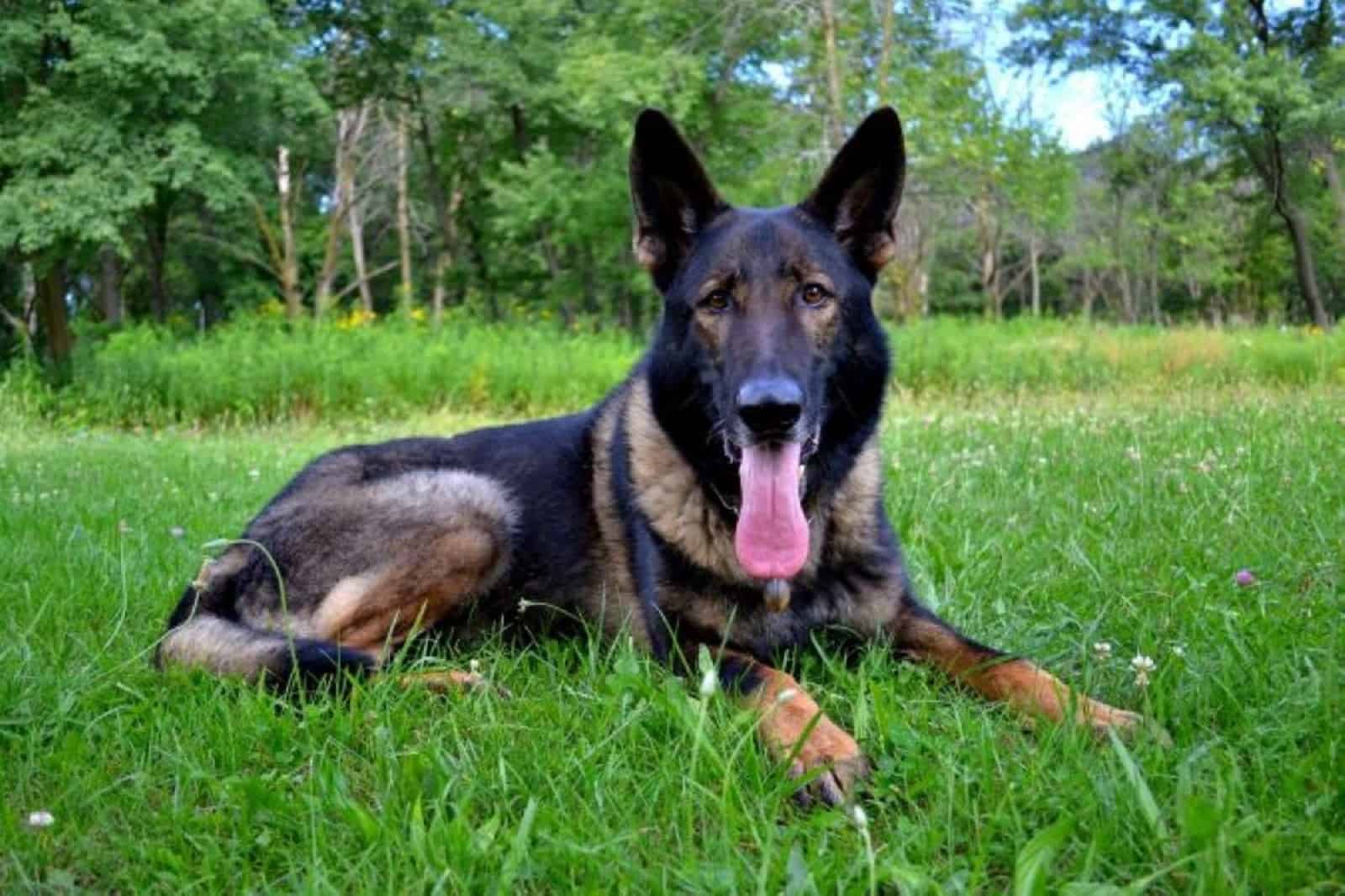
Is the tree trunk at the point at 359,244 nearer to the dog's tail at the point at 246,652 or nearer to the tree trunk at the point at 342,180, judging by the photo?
the tree trunk at the point at 342,180

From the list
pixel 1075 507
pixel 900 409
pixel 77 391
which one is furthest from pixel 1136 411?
pixel 77 391

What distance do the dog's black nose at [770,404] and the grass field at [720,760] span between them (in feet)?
1.91

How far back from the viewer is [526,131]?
925 inches

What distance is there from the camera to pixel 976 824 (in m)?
1.77

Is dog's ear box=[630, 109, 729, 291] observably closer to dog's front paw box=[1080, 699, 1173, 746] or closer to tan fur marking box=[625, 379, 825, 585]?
tan fur marking box=[625, 379, 825, 585]

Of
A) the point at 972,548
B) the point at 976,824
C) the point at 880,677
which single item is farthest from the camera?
the point at 972,548

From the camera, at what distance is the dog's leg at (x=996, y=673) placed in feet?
7.27

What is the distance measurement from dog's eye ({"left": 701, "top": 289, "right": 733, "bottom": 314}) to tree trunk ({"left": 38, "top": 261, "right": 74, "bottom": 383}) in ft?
44.8

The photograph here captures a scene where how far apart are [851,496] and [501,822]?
1.51 m

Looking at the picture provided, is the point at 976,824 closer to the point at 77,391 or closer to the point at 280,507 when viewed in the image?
the point at 280,507

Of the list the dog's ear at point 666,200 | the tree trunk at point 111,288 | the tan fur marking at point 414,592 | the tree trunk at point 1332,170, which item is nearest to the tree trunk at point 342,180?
the tree trunk at point 111,288

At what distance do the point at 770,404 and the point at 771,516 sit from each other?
0.35 meters

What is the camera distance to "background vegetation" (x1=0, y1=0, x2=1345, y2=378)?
13359mm

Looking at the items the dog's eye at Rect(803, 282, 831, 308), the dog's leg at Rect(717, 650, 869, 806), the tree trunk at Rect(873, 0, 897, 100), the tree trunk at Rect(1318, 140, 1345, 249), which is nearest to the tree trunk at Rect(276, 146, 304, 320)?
the tree trunk at Rect(873, 0, 897, 100)
